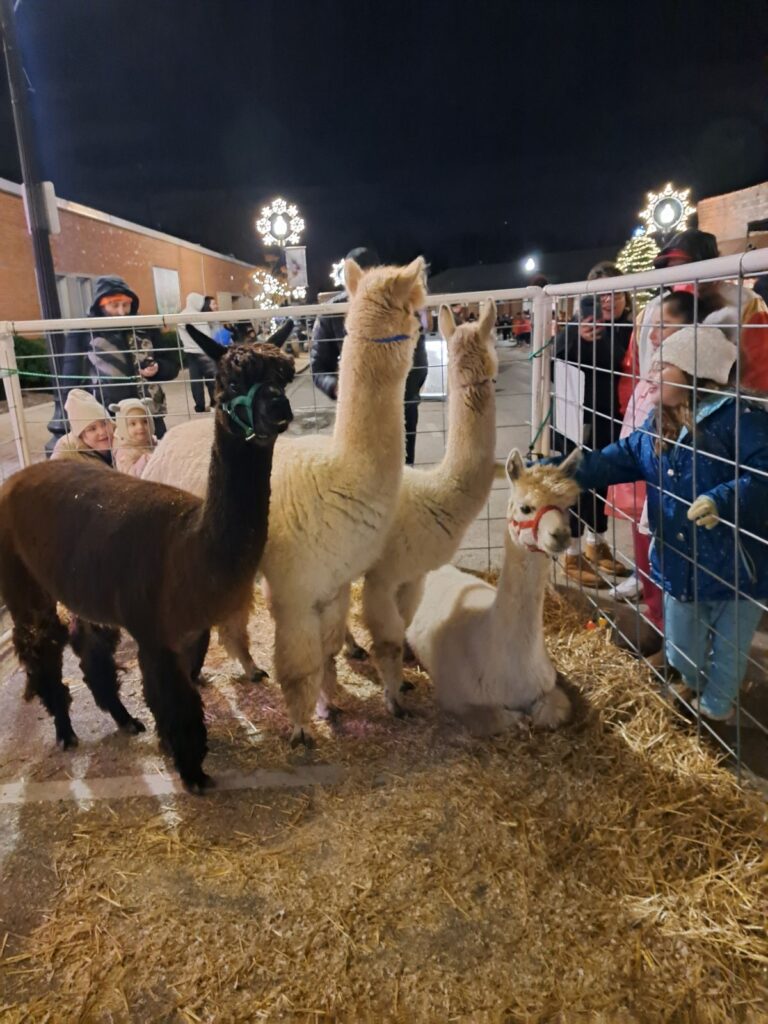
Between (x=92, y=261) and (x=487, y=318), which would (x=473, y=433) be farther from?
(x=92, y=261)

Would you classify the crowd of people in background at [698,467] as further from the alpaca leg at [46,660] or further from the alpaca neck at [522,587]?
the alpaca leg at [46,660]

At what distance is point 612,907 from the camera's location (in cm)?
178

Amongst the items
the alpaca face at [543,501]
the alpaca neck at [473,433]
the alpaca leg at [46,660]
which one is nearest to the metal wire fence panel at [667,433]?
the alpaca neck at [473,433]

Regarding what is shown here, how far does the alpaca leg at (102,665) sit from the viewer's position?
2740 mm

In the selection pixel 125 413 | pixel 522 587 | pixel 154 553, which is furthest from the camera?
pixel 125 413

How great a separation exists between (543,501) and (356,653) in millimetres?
1534

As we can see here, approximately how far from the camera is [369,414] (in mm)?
2449

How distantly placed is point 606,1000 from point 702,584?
1.34m

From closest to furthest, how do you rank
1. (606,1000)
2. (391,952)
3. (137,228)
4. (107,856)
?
(606,1000)
(391,952)
(107,856)
(137,228)

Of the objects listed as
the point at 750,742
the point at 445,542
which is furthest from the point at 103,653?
the point at 750,742

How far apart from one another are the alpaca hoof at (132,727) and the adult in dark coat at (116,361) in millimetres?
1954

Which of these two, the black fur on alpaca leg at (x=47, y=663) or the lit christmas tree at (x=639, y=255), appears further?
the lit christmas tree at (x=639, y=255)

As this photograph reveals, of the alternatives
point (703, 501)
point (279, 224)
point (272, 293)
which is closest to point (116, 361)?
point (703, 501)

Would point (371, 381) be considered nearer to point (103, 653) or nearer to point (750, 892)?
point (103, 653)
